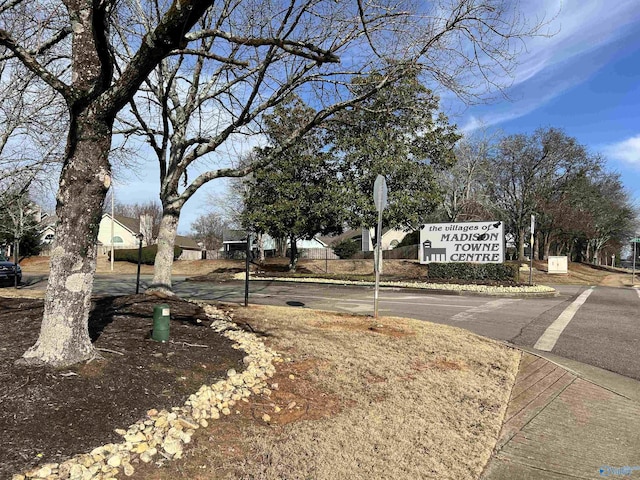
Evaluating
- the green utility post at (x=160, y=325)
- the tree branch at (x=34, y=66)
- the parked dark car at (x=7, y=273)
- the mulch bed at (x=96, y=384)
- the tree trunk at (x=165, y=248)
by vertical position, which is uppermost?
the tree branch at (x=34, y=66)

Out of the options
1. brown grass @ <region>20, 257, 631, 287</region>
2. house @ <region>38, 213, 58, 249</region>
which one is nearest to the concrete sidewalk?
brown grass @ <region>20, 257, 631, 287</region>

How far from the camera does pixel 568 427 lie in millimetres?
3998

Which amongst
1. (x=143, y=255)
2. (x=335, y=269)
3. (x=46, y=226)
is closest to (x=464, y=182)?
(x=335, y=269)

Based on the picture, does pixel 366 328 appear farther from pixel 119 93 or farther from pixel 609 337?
pixel 119 93

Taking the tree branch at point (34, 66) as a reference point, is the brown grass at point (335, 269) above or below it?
below

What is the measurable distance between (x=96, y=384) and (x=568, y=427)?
4.08 meters

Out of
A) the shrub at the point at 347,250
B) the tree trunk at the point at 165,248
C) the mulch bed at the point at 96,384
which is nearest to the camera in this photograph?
the mulch bed at the point at 96,384

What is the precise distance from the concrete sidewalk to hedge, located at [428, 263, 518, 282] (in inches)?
565

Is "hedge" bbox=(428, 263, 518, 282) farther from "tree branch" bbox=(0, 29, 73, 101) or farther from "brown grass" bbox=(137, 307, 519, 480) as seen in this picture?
"tree branch" bbox=(0, 29, 73, 101)

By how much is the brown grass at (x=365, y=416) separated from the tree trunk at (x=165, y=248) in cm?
376

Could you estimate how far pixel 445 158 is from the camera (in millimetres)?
23594

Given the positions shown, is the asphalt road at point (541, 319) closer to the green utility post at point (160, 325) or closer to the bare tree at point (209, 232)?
the green utility post at point (160, 325)

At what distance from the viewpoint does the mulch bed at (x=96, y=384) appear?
9.07 ft

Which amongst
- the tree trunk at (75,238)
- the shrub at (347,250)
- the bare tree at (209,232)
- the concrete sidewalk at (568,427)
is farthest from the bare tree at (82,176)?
the bare tree at (209,232)
